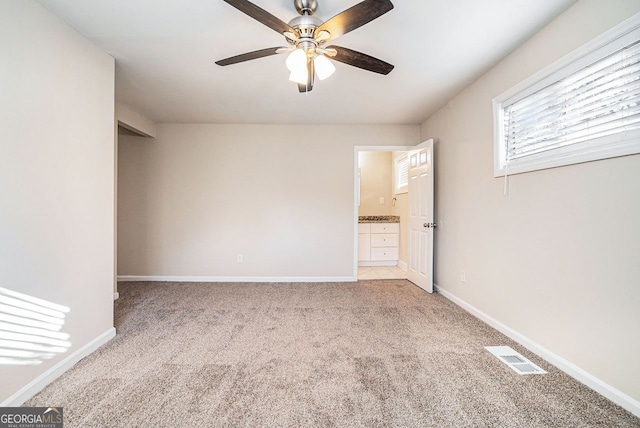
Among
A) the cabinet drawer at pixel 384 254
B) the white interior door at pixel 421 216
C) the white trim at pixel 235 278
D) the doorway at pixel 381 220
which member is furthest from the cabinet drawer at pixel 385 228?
the white trim at pixel 235 278

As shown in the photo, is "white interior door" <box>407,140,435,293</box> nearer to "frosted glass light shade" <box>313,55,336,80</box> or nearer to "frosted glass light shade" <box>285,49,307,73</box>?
"frosted glass light shade" <box>313,55,336,80</box>

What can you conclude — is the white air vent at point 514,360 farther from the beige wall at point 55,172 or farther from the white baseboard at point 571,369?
the beige wall at point 55,172

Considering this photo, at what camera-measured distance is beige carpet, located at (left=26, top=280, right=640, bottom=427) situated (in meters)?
1.54

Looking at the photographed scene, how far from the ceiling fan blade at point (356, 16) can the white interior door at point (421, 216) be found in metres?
2.49

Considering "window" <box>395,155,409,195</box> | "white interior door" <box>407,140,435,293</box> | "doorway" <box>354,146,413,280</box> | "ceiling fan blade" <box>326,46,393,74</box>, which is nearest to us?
"ceiling fan blade" <box>326,46,393,74</box>

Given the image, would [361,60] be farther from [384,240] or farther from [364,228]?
[384,240]

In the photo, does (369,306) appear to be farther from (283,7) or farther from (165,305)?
(283,7)

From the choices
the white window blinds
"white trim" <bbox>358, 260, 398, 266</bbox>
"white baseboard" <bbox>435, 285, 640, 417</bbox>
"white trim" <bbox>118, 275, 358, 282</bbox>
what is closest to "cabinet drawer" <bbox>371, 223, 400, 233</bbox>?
"white trim" <bbox>358, 260, 398, 266</bbox>

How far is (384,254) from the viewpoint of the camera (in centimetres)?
563

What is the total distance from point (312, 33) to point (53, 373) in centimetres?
276

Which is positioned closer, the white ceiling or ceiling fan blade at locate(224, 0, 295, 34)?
ceiling fan blade at locate(224, 0, 295, 34)

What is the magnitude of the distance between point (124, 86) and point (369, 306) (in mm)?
3680

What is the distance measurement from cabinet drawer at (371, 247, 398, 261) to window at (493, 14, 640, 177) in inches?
129

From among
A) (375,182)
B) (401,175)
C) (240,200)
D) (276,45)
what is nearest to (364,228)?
(375,182)
